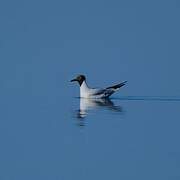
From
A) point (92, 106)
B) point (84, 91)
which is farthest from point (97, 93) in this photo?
point (92, 106)

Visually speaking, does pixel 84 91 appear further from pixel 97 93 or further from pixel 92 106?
pixel 92 106

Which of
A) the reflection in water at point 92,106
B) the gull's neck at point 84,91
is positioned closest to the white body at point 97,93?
the gull's neck at point 84,91

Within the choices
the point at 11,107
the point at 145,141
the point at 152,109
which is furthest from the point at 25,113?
the point at 145,141

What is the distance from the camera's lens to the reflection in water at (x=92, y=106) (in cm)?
1784

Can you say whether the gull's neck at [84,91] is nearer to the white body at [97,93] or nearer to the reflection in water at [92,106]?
the white body at [97,93]

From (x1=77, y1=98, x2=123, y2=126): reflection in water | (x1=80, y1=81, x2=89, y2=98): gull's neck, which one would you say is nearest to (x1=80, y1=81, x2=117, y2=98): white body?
(x1=80, y1=81, x2=89, y2=98): gull's neck

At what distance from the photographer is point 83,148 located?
532 inches

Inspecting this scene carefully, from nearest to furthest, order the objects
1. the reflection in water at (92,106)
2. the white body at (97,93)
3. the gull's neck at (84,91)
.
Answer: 1. the reflection in water at (92,106)
2. the white body at (97,93)
3. the gull's neck at (84,91)

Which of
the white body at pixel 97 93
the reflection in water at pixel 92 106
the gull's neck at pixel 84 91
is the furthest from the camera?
the gull's neck at pixel 84 91

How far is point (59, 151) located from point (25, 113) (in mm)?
5101

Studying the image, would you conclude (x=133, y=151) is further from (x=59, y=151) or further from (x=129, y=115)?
(x=129, y=115)

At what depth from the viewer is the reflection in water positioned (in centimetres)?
1784

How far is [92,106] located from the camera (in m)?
20.4

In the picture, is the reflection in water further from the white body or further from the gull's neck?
the gull's neck
